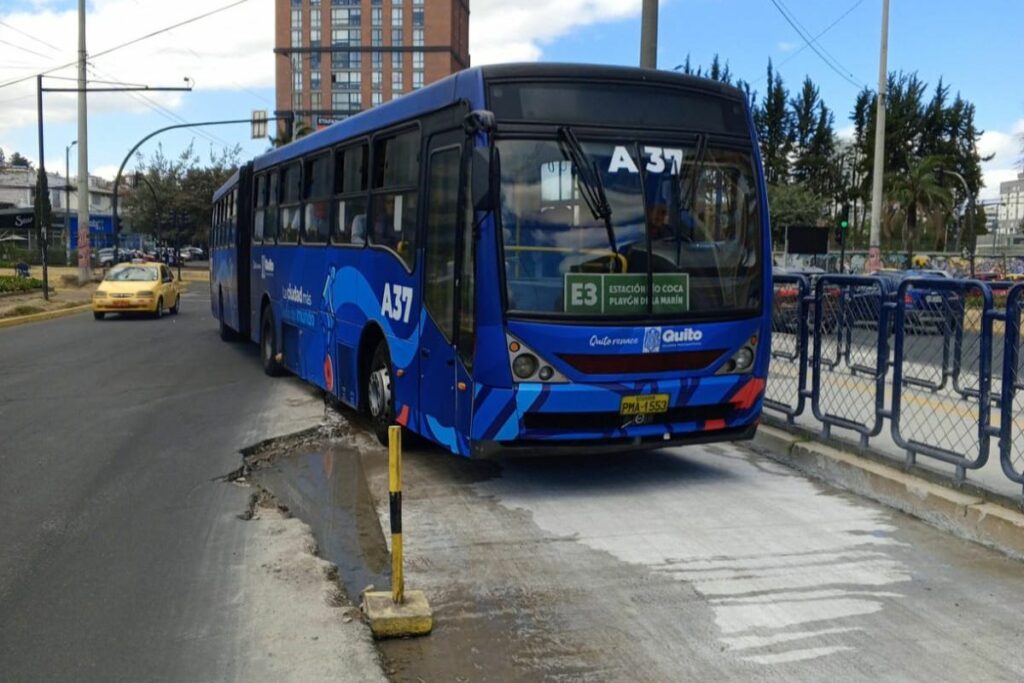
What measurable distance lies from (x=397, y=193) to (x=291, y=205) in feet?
14.5

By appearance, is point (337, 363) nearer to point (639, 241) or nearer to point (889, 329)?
point (639, 241)

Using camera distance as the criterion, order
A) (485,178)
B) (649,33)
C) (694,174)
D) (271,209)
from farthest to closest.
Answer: (271,209)
(649,33)
(694,174)
(485,178)

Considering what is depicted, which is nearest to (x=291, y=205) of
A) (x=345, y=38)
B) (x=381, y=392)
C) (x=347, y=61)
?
(x=381, y=392)

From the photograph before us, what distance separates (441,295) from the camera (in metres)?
7.36

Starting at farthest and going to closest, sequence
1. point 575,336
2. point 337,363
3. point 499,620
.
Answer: point 337,363 → point 575,336 → point 499,620

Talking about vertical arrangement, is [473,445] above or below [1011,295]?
below

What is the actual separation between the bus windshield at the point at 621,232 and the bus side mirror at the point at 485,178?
0.55ft

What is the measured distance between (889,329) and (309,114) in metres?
119

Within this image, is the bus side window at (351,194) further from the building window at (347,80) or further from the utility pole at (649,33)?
the building window at (347,80)

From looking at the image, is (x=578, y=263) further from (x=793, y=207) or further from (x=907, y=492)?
(x=793, y=207)

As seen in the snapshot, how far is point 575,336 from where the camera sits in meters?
6.81

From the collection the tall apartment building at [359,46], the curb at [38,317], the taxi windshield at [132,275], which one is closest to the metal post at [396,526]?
the curb at [38,317]

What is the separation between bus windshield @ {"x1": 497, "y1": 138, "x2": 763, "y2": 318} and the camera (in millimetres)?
6828

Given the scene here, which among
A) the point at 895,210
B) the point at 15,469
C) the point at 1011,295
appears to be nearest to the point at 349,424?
the point at 15,469
